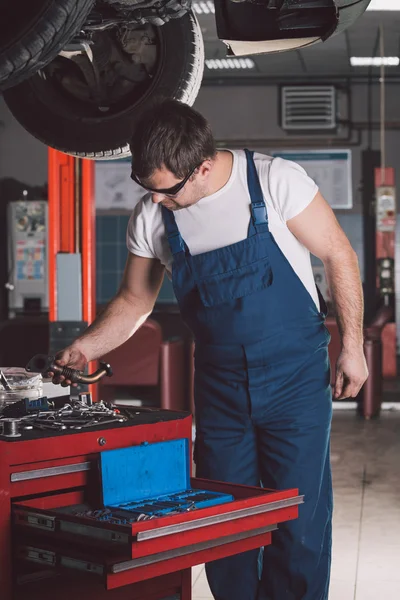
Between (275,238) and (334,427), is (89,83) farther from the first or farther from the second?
(334,427)

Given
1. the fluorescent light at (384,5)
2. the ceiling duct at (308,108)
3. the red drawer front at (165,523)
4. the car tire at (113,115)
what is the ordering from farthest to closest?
the ceiling duct at (308,108) < the fluorescent light at (384,5) < the car tire at (113,115) < the red drawer front at (165,523)

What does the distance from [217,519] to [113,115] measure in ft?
5.65

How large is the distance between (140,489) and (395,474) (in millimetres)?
3442

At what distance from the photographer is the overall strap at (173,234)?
226cm

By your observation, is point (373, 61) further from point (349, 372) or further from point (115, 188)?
point (349, 372)

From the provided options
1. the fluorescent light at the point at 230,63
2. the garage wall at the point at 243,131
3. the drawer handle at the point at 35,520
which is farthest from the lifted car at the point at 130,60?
the garage wall at the point at 243,131

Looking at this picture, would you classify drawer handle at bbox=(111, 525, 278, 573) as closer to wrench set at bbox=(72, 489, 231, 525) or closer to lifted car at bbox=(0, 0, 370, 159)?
wrench set at bbox=(72, 489, 231, 525)

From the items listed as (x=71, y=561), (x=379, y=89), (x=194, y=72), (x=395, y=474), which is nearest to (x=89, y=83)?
(x=194, y=72)

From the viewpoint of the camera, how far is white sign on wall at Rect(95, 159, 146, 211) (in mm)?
9750

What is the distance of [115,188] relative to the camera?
9.78 meters

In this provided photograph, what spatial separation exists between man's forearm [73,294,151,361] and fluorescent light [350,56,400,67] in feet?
22.5

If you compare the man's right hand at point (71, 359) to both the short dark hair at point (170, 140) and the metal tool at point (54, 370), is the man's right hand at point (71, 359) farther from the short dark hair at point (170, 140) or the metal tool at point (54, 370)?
the short dark hair at point (170, 140)

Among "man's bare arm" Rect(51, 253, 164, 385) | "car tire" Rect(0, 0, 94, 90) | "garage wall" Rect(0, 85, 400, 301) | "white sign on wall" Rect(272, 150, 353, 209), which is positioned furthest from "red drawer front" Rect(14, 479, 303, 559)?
"white sign on wall" Rect(272, 150, 353, 209)

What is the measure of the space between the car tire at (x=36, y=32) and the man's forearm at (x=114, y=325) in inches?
26.8
